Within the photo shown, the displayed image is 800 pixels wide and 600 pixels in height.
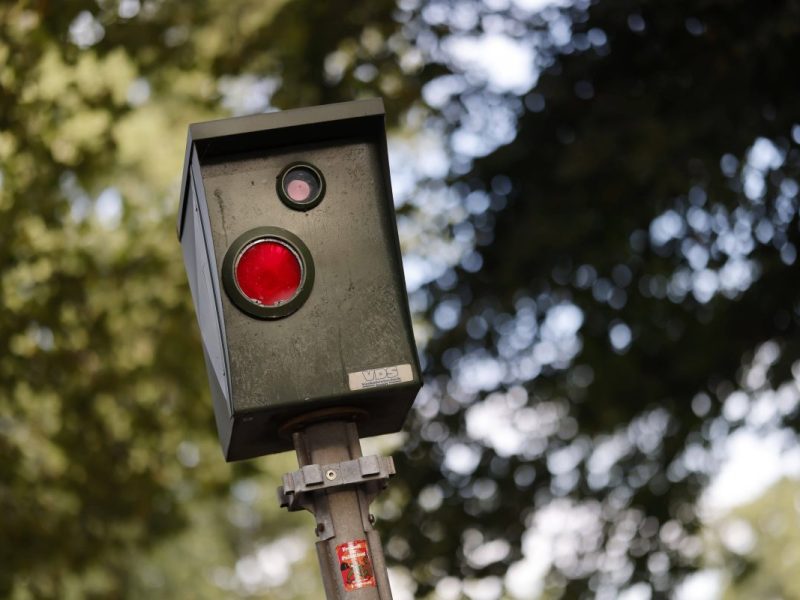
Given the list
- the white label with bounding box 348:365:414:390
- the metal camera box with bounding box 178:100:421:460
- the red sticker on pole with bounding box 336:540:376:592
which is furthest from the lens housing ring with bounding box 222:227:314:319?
the red sticker on pole with bounding box 336:540:376:592

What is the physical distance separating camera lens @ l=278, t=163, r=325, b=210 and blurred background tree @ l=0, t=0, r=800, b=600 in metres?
2.75

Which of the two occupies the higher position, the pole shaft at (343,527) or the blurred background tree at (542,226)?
the blurred background tree at (542,226)

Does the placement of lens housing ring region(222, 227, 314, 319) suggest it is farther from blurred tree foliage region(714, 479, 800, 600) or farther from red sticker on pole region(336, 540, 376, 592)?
blurred tree foliage region(714, 479, 800, 600)

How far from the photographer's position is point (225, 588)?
1973 centimetres

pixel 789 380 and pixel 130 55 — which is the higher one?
pixel 130 55

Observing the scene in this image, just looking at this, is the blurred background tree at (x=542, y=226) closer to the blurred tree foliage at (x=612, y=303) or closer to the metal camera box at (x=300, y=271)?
the blurred tree foliage at (x=612, y=303)

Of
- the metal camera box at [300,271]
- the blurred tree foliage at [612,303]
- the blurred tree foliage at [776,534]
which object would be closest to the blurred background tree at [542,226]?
the blurred tree foliage at [612,303]

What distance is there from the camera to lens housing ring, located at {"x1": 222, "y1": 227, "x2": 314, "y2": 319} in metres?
2.14

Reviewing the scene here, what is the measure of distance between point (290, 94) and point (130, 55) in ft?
2.54

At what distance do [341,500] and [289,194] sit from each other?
1.74 ft

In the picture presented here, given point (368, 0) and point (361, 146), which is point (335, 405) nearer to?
point (361, 146)

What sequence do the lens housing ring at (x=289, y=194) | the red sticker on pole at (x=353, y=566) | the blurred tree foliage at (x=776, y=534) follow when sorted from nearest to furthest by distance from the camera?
1. the red sticker on pole at (x=353, y=566)
2. the lens housing ring at (x=289, y=194)
3. the blurred tree foliage at (x=776, y=534)

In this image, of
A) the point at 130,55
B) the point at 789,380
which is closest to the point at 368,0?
the point at 130,55

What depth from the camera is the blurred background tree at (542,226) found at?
508 centimetres
